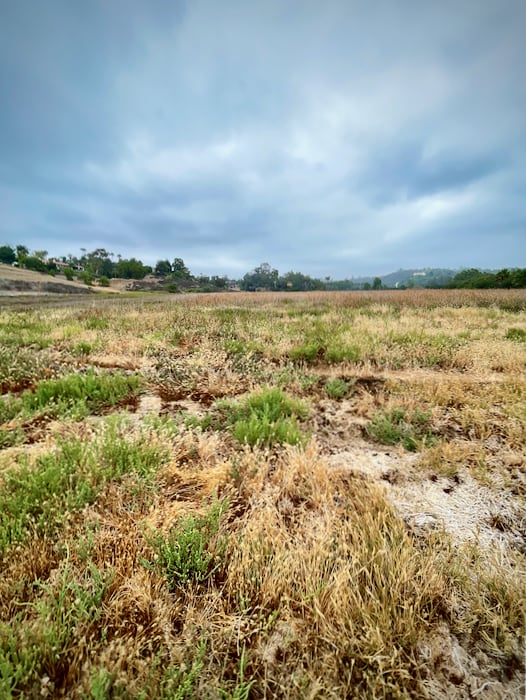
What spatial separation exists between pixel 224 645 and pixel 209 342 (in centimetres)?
645

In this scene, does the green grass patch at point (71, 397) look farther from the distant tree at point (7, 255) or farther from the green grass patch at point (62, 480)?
the distant tree at point (7, 255)

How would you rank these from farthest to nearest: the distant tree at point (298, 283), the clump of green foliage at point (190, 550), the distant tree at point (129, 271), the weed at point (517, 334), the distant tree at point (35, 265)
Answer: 1. the distant tree at point (298, 283)
2. the distant tree at point (129, 271)
3. the distant tree at point (35, 265)
4. the weed at point (517, 334)
5. the clump of green foliage at point (190, 550)

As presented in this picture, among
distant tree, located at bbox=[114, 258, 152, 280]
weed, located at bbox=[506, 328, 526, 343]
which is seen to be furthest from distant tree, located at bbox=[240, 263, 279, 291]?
weed, located at bbox=[506, 328, 526, 343]

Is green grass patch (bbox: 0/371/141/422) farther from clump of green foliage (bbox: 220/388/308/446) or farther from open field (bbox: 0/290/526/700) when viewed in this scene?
clump of green foliage (bbox: 220/388/308/446)

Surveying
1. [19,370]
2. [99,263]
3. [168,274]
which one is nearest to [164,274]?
[168,274]

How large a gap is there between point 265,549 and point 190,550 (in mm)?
496

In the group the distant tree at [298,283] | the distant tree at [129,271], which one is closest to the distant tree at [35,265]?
the distant tree at [129,271]

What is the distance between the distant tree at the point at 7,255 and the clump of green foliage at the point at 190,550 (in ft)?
478

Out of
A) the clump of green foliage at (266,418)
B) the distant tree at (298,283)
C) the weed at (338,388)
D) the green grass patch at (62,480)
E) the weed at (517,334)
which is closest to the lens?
the green grass patch at (62,480)

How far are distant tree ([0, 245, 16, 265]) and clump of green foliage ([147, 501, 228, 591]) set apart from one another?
146 metres

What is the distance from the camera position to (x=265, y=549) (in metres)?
1.77

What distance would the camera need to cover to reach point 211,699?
1217mm

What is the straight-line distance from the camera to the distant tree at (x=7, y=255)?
103 meters

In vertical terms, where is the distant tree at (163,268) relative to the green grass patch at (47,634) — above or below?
above
